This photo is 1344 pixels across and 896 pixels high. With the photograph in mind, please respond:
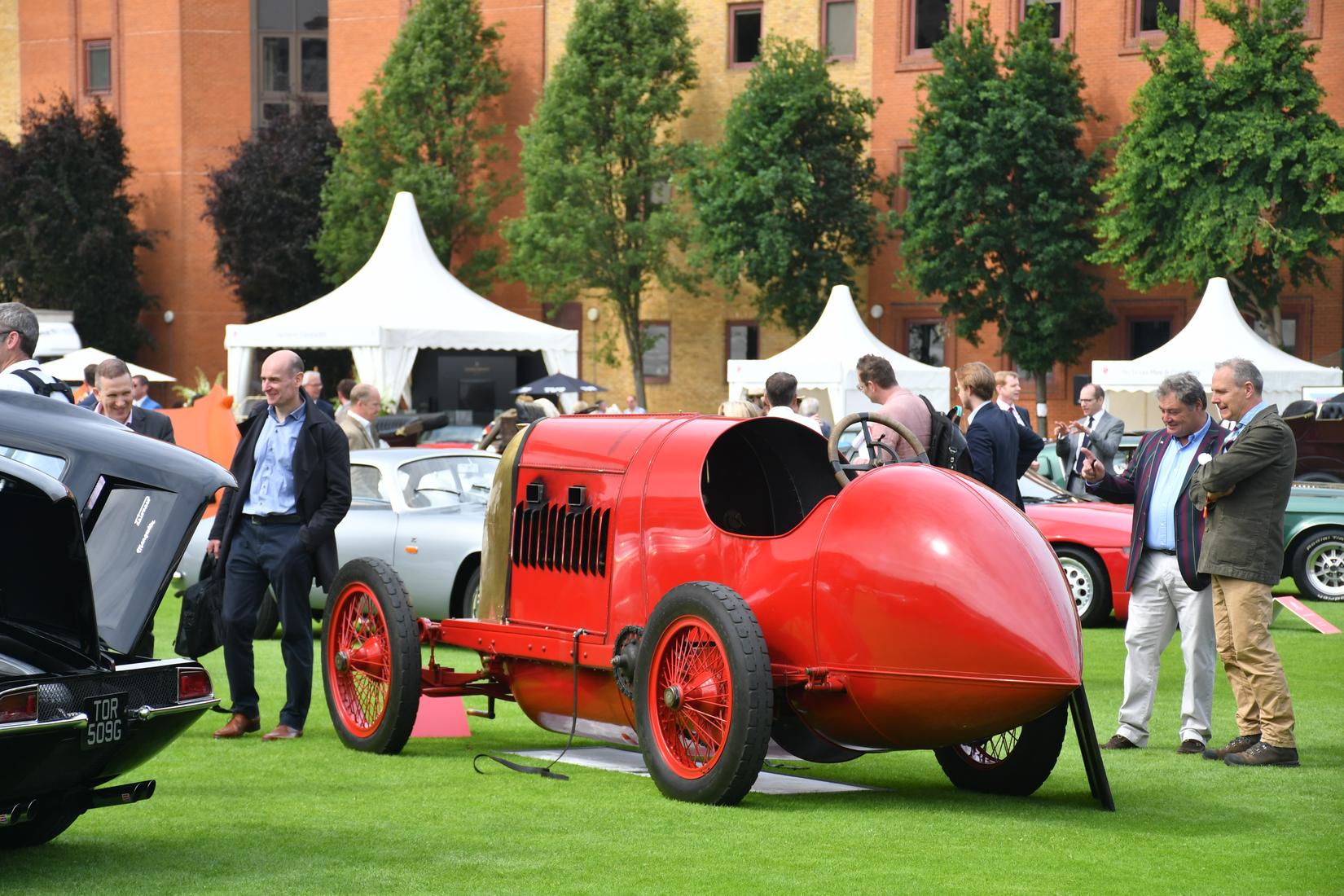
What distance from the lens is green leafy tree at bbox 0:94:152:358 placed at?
51656mm

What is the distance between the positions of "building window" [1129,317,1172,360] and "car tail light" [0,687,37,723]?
128 feet

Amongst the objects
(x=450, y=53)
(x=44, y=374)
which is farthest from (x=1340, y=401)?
(x=450, y=53)

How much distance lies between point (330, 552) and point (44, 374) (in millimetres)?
2101

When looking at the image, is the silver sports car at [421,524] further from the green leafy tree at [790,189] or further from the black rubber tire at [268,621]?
the green leafy tree at [790,189]

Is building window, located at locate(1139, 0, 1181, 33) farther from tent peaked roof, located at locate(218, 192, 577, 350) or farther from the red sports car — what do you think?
the red sports car

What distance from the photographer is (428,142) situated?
49062mm

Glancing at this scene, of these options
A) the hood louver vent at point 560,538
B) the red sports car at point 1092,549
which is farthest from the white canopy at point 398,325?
the hood louver vent at point 560,538

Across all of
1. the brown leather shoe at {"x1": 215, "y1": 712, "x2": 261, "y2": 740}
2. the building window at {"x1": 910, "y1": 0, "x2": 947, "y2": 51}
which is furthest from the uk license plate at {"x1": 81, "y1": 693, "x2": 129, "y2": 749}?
the building window at {"x1": 910, "y1": 0, "x2": 947, "y2": 51}

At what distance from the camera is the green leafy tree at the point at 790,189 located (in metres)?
42.4

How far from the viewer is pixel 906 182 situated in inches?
1645

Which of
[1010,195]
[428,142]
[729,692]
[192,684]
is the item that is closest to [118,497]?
[192,684]

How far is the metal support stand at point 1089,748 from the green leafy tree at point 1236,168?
3050 centimetres

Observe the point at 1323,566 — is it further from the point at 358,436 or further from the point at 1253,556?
the point at 1253,556

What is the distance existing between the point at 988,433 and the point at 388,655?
4.04 m
